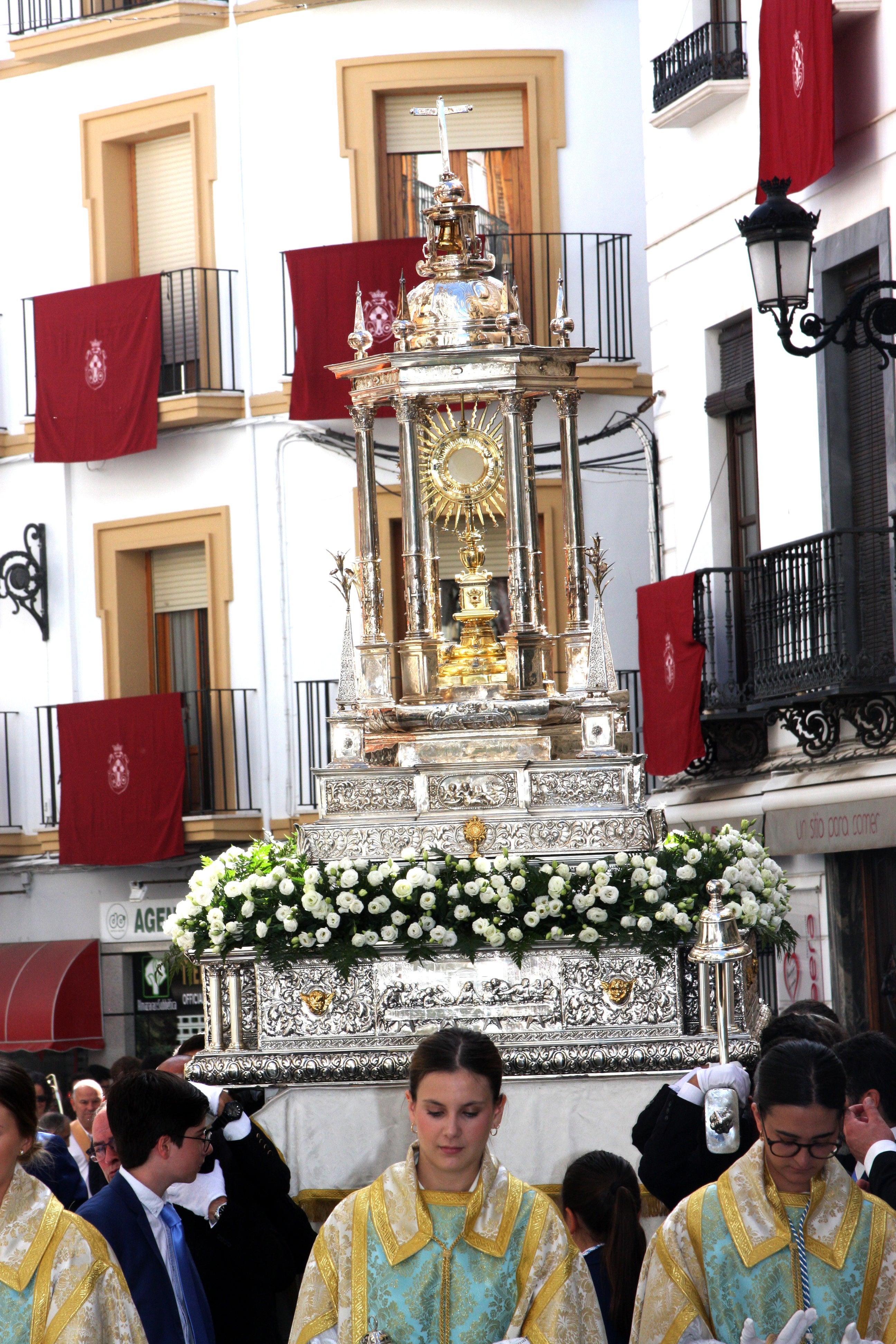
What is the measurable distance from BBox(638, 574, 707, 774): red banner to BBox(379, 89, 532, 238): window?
135 inches

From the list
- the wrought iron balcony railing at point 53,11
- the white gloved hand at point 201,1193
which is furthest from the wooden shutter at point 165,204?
the white gloved hand at point 201,1193

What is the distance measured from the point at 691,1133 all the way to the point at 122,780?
10106mm

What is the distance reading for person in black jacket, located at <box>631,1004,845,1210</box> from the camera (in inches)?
195

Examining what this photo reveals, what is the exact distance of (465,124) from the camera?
14.8 metres

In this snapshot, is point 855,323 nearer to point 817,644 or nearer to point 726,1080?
point 726,1080

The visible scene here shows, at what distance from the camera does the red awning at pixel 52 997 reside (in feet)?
47.5

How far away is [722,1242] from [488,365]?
208 inches

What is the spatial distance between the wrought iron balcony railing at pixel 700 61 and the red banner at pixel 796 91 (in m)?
0.79

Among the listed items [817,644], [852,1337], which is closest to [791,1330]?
[852,1337]

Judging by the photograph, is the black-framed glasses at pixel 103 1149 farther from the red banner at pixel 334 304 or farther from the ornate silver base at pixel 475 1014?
the red banner at pixel 334 304

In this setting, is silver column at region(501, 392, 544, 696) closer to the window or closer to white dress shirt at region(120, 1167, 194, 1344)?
white dress shirt at region(120, 1167, 194, 1344)

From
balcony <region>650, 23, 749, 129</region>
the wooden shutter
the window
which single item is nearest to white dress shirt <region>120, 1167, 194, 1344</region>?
balcony <region>650, 23, 749, 129</region>

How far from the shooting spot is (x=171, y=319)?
14.9m

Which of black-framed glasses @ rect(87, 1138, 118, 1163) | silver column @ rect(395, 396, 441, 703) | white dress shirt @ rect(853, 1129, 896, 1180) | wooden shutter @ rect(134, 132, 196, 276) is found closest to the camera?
white dress shirt @ rect(853, 1129, 896, 1180)
